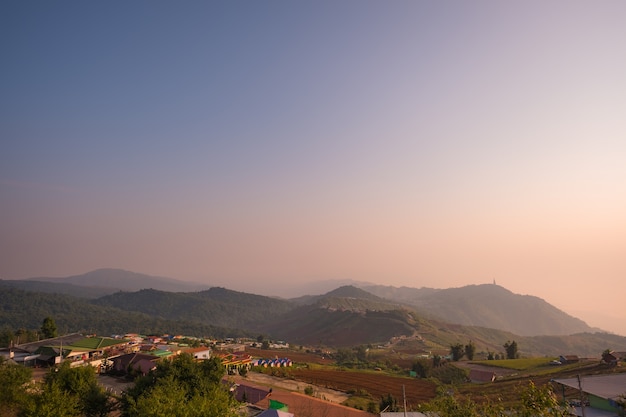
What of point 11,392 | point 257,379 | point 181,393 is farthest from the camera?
point 257,379

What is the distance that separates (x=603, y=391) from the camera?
25281 millimetres

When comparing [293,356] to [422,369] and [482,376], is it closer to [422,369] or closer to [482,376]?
[422,369]

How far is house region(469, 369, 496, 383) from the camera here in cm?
4894

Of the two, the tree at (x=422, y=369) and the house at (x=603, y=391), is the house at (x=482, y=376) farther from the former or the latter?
the house at (x=603, y=391)

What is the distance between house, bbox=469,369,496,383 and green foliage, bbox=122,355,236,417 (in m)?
35.0

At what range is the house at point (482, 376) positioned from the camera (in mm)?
48938

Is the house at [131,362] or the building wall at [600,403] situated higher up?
the building wall at [600,403]

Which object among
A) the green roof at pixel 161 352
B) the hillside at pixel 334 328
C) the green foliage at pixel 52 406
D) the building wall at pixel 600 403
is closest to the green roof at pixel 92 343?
the green roof at pixel 161 352

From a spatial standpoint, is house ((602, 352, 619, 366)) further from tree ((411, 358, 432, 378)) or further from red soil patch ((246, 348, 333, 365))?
red soil patch ((246, 348, 333, 365))

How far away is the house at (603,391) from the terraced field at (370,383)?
14.9 m

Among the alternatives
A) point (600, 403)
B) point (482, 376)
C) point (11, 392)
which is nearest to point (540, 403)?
point (600, 403)

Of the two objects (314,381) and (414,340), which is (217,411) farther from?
(414,340)

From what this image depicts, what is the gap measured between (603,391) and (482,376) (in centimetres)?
2641

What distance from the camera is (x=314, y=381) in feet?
150
